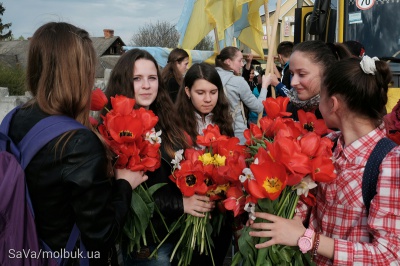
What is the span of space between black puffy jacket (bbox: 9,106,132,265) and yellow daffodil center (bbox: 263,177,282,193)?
0.62 metres

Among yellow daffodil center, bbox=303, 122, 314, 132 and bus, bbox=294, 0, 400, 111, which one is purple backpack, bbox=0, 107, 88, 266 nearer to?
yellow daffodil center, bbox=303, 122, 314, 132

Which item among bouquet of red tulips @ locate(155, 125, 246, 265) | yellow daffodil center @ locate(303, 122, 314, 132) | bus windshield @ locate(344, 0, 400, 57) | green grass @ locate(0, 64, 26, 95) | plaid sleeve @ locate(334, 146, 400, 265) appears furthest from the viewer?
green grass @ locate(0, 64, 26, 95)

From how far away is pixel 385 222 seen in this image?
147 centimetres

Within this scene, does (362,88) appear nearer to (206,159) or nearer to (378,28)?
(206,159)

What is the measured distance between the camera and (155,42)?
35.6 meters

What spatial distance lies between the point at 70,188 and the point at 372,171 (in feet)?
3.73

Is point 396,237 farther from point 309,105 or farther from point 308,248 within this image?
point 309,105

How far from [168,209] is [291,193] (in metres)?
0.69

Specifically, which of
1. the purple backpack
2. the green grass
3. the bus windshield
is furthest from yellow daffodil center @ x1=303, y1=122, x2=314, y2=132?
the green grass

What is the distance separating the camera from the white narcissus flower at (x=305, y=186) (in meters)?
1.63

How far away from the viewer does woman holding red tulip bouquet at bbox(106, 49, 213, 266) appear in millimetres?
2119

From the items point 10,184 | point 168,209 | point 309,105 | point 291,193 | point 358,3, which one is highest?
point 358,3

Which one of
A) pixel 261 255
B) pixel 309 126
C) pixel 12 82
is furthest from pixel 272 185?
pixel 12 82

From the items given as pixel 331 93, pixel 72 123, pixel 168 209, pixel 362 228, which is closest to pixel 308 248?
pixel 362 228
